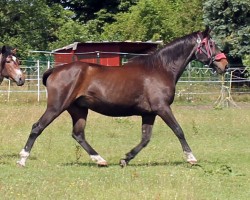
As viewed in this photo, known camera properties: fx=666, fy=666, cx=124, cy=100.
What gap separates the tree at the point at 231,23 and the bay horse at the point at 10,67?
75.7 feet

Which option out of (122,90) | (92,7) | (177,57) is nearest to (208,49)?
(177,57)

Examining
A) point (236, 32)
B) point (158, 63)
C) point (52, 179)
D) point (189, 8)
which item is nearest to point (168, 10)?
point (189, 8)

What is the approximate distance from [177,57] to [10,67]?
3.04 meters

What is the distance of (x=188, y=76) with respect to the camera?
31.3 metres

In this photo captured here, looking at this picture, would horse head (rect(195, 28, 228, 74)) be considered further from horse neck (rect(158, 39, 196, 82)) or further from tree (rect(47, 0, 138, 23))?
tree (rect(47, 0, 138, 23))

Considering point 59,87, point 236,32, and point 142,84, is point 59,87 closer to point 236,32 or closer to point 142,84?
point 142,84

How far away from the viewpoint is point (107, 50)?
33812 mm

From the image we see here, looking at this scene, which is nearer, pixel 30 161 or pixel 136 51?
pixel 30 161

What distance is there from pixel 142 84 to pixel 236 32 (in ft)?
77.8

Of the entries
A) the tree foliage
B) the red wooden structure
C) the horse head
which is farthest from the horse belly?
the tree foliage

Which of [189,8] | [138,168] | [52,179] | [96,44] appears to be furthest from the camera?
[189,8]

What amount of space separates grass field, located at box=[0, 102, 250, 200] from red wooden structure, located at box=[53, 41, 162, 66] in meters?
11.9

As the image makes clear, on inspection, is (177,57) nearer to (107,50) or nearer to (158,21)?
(107,50)

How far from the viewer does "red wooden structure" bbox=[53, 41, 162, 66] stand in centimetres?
3200
